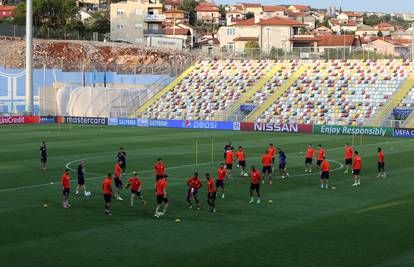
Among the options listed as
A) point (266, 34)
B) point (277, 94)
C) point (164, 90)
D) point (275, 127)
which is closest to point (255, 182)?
point (275, 127)

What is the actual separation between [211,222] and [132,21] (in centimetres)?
12279

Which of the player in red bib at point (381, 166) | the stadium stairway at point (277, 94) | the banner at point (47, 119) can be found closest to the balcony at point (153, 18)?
the stadium stairway at point (277, 94)

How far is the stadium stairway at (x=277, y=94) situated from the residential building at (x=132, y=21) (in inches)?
2478

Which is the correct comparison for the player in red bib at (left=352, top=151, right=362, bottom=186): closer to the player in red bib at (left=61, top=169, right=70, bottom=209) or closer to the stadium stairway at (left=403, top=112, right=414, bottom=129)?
the player in red bib at (left=61, top=169, right=70, bottom=209)

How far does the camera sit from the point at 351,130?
216ft

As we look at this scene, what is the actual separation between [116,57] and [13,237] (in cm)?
9827

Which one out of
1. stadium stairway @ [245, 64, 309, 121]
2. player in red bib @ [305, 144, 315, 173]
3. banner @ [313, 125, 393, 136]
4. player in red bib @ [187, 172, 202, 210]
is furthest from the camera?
stadium stairway @ [245, 64, 309, 121]

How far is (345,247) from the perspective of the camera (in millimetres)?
21906

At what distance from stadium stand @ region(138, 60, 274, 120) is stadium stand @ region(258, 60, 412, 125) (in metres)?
5.72

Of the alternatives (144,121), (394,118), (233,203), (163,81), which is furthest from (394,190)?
(163,81)

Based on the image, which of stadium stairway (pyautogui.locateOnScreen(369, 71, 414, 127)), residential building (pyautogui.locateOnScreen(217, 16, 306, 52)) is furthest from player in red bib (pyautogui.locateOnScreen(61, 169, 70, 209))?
residential building (pyautogui.locateOnScreen(217, 16, 306, 52))

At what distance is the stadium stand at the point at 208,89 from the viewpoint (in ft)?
263

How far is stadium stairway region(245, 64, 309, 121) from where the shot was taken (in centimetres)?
7612

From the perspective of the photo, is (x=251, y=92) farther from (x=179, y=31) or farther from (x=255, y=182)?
(x=179, y=31)
